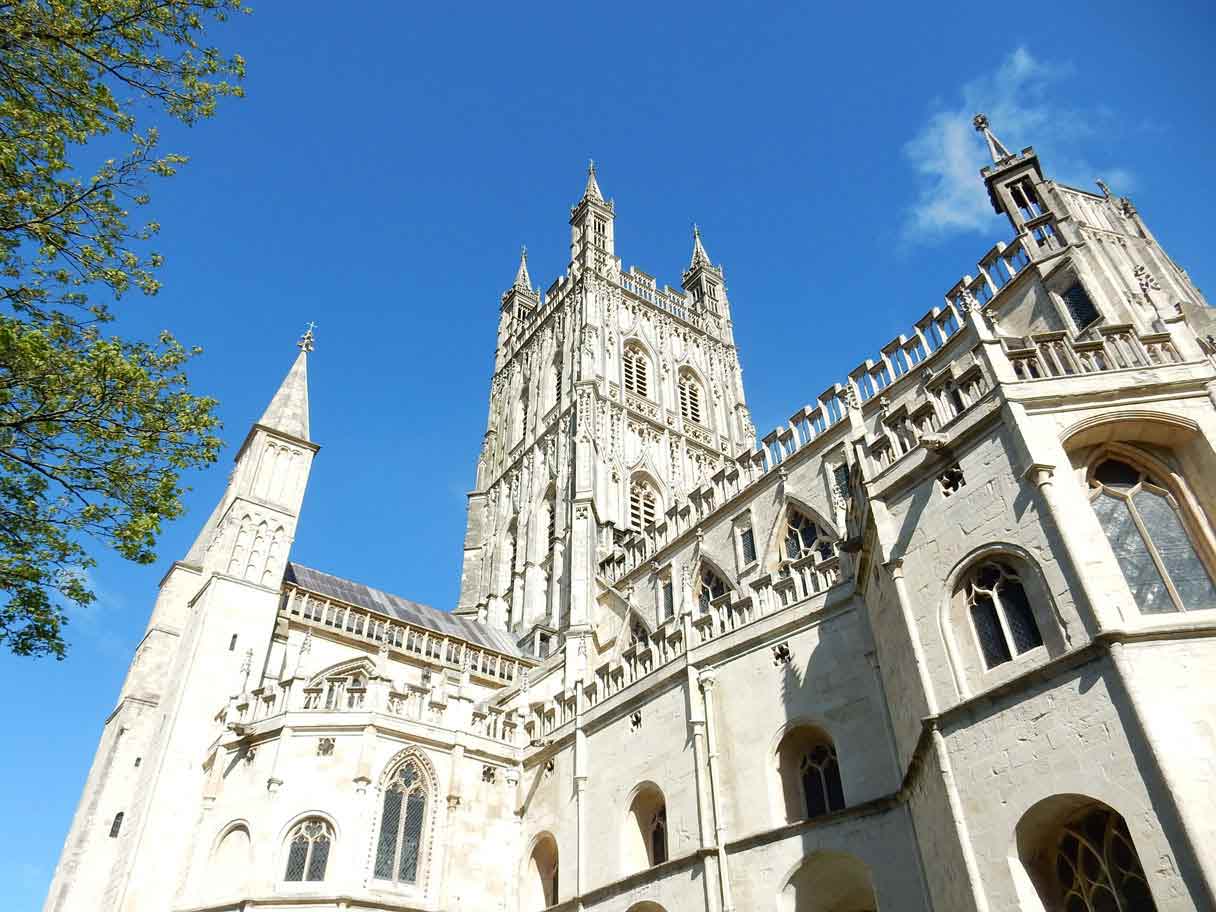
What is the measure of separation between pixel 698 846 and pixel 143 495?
11.4 m

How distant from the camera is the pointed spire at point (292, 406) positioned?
98.2ft

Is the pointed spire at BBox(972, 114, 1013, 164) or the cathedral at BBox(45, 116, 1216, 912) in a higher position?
the pointed spire at BBox(972, 114, 1013, 164)

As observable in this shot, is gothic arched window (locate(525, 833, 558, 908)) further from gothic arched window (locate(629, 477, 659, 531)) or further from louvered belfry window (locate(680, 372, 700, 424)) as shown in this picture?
louvered belfry window (locate(680, 372, 700, 424))

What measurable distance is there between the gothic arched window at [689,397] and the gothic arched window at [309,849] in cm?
3339

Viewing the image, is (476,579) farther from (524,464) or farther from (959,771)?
(959,771)

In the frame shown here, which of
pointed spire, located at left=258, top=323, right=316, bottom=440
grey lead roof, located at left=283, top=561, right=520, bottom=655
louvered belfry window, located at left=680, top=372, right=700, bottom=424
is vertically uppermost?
louvered belfry window, located at left=680, top=372, right=700, bottom=424

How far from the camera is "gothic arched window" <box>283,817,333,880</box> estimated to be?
60.5 feet

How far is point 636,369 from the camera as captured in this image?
49469 millimetres

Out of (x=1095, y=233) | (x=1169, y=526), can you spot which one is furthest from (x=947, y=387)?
(x=1095, y=233)

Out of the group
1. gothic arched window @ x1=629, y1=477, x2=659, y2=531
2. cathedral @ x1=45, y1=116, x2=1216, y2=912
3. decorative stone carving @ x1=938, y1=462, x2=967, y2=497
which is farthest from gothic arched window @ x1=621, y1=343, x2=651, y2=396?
decorative stone carving @ x1=938, y1=462, x2=967, y2=497

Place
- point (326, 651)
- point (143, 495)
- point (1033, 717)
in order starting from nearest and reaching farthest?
point (1033, 717)
point (143, 495)
point (326, 651)

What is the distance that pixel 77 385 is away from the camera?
12047 millimetres

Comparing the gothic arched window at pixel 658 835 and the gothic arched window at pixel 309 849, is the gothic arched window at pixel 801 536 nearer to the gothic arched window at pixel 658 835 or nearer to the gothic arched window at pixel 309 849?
the gothic arched window at pixel 658 835

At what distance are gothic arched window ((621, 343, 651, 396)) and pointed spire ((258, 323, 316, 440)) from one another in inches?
771
